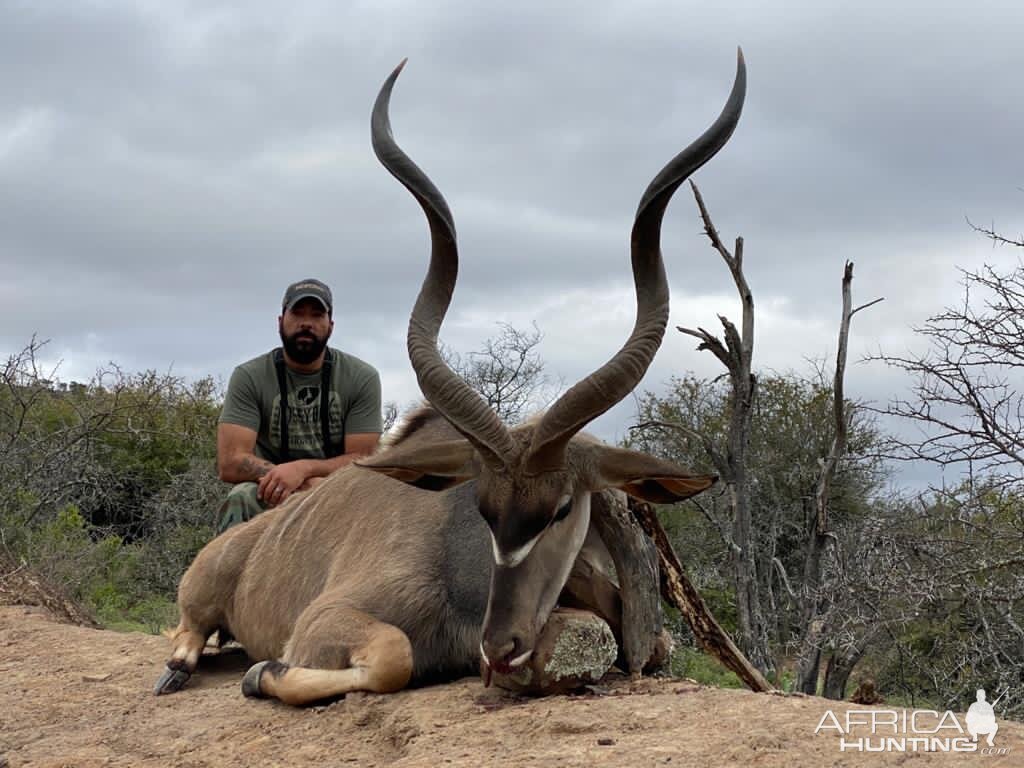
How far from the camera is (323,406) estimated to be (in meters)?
6.51

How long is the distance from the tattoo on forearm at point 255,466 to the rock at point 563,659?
9.51 feet

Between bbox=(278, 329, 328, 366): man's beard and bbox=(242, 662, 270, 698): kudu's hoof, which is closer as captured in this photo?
bbox=(242, 662, 270, 698): kudu's hoof

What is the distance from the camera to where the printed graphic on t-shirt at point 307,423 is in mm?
6504

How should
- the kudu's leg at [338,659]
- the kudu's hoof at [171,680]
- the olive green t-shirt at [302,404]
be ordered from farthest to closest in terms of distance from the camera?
1. the olive green t-shirt at [302,404]
2. the kudu's hoof at [171,680]
3. the kudu's leg at [338,659]

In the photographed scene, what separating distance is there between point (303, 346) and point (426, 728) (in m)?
3.41

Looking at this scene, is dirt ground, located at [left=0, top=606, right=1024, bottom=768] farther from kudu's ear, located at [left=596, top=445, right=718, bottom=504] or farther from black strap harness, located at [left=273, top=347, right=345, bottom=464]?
black strap harness, located at [left=273, top=347, right=345, bottom=464]

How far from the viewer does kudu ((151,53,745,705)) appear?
3.55 metres

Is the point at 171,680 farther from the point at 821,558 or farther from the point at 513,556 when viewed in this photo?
the point at 821,558

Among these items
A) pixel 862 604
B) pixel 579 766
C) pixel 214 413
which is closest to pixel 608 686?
pixel 579 766

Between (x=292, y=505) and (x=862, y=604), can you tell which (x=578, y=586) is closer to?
(x=292, y=505)

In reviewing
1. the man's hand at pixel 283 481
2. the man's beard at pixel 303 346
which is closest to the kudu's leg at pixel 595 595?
the man's hand at pixel 283 481

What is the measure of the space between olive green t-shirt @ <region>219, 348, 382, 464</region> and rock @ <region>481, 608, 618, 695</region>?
Answer: 10.1ft

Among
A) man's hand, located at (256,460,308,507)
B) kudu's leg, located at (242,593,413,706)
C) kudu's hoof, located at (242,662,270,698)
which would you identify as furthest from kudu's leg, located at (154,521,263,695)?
kudu's leg, located at (242,593,413,706)

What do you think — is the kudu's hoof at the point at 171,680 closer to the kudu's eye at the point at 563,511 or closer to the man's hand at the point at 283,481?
the man's hand at the point at 283,481
